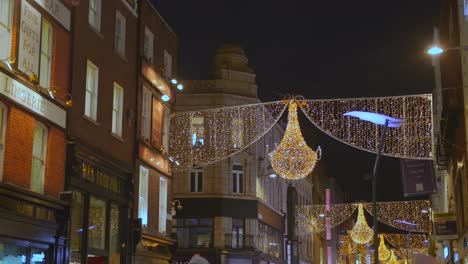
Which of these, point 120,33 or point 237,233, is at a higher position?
point 120,33

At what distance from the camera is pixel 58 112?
21.0 m

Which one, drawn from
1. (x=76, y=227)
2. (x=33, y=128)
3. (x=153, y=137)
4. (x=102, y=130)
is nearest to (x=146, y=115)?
(x=153, y=137)

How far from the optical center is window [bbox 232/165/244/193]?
5459 centimetres

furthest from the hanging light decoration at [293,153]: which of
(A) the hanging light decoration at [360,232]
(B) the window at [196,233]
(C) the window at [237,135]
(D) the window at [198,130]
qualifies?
(A) the hanging light decoration at [360,232]

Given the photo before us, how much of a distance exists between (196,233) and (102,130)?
97.6 feet

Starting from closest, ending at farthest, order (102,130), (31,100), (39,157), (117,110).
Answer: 1. (31,100)
2. (39,157)
3. (102,130)
4. (117,110)

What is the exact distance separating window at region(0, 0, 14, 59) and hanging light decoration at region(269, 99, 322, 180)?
417 inches

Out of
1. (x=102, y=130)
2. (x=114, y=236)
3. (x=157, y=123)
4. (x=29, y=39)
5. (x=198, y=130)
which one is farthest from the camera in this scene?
(x=198, y=130)

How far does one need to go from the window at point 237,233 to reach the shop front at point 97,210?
91.8ft

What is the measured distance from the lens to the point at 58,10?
21281 mm

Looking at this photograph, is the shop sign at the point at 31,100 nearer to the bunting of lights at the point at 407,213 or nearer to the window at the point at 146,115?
the window at the point at 146,115

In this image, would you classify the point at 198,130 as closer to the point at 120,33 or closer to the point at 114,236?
the point at 120,33

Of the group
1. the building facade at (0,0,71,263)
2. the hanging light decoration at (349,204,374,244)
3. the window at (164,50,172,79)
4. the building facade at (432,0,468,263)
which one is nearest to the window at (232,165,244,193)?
the hanging light decoration at (349,204,374,244)

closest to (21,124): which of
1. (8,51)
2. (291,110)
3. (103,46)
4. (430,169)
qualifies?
(8,51)
